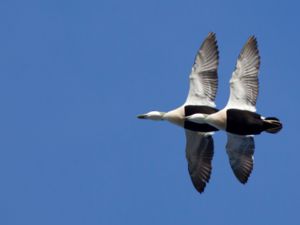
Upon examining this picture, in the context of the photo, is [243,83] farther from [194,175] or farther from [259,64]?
[194,175]

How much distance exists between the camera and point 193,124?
44.2 m

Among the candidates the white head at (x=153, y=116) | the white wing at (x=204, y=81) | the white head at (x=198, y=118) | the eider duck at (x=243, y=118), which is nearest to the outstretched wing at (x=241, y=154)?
the eider duck at (x=243, y=118)

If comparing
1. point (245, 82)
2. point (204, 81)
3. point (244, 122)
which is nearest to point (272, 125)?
point (244, 122)

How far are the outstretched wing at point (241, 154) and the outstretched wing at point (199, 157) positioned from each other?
103 centimetres

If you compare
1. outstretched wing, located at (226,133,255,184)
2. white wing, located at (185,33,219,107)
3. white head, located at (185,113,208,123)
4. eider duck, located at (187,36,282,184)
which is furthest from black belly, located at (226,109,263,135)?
white wing, located at (185,33,219,107)

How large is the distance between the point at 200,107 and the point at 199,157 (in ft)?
6.81

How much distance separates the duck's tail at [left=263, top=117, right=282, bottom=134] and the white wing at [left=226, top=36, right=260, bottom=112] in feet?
2.74

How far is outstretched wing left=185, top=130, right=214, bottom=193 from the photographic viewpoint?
4419 centimetres

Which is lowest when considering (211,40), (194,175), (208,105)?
(194,175)

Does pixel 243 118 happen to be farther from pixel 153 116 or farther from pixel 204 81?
pixel 153 116

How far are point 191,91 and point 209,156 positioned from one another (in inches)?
110

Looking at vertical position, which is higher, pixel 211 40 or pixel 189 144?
pixel 211 40

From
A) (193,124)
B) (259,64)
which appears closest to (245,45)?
(259,64)

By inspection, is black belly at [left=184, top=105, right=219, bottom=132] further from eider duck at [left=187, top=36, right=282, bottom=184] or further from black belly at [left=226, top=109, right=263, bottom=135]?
black belly at [left=226, top=109, right=263, bottom=135]
